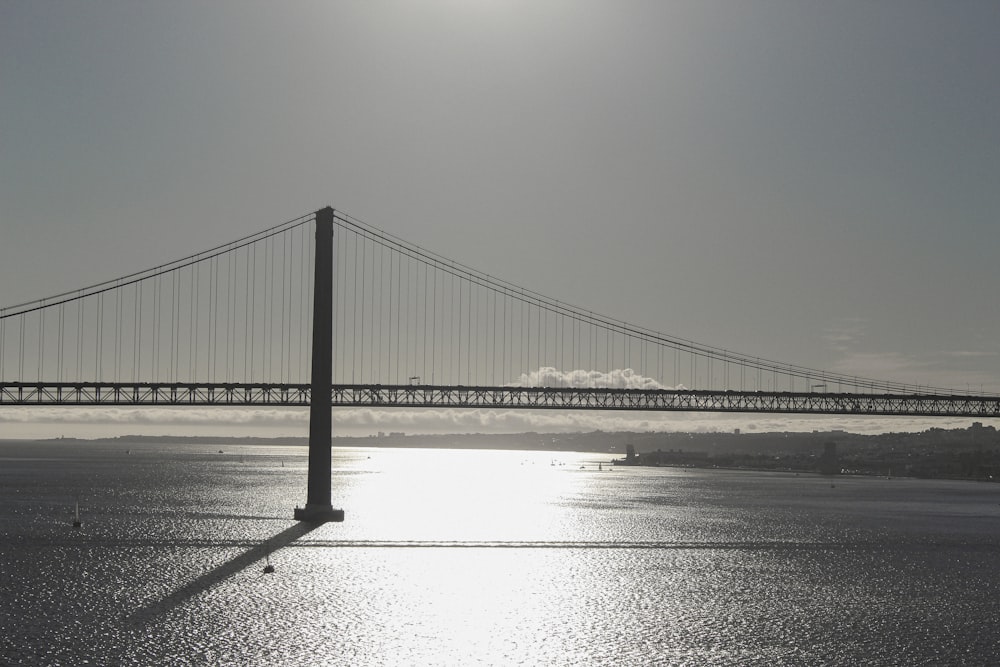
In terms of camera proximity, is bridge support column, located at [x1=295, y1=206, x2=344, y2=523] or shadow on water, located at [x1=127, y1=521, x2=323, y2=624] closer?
shadow on water, located at [x1=127, y1=521, x2=323, y2=624]

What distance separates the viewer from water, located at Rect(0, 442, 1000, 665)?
28109mm

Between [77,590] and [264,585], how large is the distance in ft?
22.4

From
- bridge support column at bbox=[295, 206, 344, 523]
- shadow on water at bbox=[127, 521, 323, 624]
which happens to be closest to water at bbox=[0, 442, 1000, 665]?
shadow on water at bbox=[127, 521, 323, 624]

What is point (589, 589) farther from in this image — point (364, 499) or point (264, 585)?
point (364, 499)

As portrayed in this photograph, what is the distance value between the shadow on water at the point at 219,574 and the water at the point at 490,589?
0.51ft

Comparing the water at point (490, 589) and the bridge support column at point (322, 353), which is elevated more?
the bridge support column at point (322, 353)

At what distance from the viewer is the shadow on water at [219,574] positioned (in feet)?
108

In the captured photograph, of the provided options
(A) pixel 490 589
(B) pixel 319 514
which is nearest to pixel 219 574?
(A) pixel 490 589

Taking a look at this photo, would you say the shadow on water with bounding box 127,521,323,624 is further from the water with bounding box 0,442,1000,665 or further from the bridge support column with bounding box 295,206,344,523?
the bridge support column with bounding box 295,206,344,523

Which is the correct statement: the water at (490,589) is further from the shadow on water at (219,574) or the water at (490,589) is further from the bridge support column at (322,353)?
the bridge support column at (322,353)

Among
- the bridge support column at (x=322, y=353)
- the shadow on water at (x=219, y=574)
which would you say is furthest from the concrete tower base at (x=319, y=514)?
the bridge support column at (x=322, y=353)

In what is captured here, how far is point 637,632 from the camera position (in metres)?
31.3

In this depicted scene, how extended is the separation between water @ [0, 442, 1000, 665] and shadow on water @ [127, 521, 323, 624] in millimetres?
154

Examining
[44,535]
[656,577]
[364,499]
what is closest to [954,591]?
[656,577]
